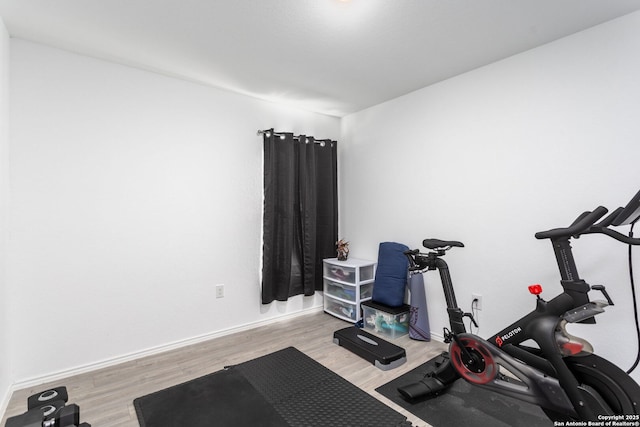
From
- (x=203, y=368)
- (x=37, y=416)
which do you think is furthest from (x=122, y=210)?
(x=37, y=416)

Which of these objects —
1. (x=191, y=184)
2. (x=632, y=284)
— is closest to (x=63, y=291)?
(x=191, y=184)

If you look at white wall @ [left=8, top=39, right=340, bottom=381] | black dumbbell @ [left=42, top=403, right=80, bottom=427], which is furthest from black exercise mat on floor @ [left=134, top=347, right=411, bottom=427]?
white wall @ [left=8, top=39, right=340, bottom=381]

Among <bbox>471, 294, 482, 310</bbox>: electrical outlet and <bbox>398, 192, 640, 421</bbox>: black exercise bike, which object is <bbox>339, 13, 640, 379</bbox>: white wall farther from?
<bbox>398, 192, 640, 421</bbox>: black exercise bike

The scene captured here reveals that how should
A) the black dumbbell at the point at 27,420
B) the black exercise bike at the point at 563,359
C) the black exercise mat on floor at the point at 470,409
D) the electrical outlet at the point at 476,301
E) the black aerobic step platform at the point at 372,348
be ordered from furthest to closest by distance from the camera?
1. the electrical outlet at the point at 476,301
2. the black aerobic step platform at the point at 372,348
3. the black exercise mat on floor at the point at 470,409
4. the black exercise bike at the point at 563,359
5. the black dumbbell at the point at 27,420

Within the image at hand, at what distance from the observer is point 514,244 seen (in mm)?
2434

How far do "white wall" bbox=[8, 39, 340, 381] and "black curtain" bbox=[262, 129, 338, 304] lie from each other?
15 centimetres

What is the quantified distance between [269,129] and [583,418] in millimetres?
3243

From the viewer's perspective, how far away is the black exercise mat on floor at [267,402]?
1.84 meters

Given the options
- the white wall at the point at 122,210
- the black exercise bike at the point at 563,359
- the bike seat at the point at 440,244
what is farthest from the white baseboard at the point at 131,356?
the bike seat at the point at 440,244

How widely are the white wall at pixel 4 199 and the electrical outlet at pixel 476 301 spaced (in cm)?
341

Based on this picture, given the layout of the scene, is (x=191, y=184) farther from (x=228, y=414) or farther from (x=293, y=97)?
(x=228, y=414)

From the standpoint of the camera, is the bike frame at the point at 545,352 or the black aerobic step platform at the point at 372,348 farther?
the black aerobic step platform at the point at 372,348

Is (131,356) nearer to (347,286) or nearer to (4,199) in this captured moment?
(4,199)

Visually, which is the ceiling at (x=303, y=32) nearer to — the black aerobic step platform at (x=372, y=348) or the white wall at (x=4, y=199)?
the white wall at (x=4, y=199)
